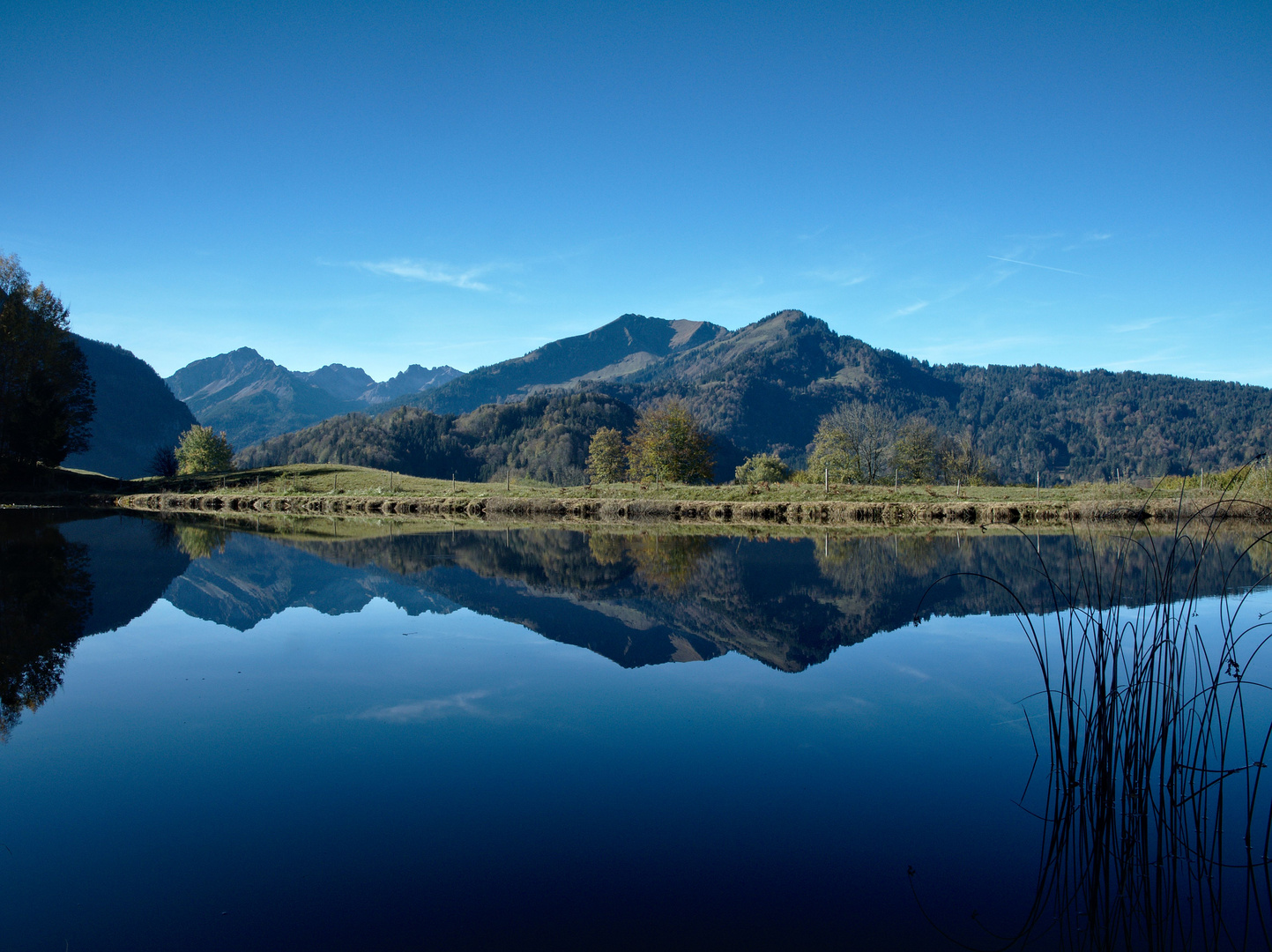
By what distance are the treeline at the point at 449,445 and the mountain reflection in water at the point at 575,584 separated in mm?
130542

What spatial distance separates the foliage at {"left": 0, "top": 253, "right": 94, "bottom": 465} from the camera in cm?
4825

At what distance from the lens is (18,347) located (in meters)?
48.8

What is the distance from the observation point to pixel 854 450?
7331 centimetres

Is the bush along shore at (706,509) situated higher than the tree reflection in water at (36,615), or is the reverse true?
the bush along shore at (706,509)

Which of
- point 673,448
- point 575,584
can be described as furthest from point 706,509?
point 673,448

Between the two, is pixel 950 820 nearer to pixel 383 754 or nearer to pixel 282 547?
pixel 383 754

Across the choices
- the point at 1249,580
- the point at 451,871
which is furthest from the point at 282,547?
the point at 1249,580

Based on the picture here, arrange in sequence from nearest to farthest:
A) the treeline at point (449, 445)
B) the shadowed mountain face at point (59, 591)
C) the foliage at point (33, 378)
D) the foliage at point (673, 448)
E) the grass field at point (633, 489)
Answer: the shadowed mountain face at point (59, 591)
the grass field at point (633, 489)
the foliage at point (33, 378)
the foliage at point (673, 448)
the treeline at point (449, 445)

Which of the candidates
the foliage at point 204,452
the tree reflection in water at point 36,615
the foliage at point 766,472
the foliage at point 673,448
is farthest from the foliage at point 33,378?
the foliage at point 766,472

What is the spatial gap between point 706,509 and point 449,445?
157 metres

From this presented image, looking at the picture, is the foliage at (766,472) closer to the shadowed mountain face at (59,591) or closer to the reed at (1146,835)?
the shadowed mountain face at (59,591)

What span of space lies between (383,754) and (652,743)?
243 centimetres

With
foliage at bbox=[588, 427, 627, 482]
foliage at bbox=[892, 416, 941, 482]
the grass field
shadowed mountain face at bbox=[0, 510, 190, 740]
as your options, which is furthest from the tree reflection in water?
foliage at bbox=[892, 416, 941, 482]

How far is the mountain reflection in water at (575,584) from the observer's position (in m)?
11.4
